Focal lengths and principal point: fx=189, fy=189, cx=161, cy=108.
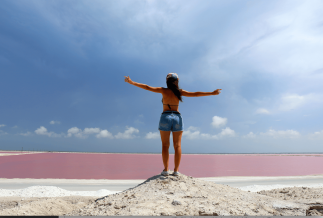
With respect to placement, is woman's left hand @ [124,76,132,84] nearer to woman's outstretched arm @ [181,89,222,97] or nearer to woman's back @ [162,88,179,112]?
woman's back @ [162,88,179,112]

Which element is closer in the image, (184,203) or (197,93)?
(184,203)

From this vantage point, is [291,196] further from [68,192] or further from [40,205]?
[68,192]

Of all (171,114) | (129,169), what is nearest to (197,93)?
(171,114)

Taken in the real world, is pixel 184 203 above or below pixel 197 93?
below

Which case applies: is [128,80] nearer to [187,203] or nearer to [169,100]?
[169,100]

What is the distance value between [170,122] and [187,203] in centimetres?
174

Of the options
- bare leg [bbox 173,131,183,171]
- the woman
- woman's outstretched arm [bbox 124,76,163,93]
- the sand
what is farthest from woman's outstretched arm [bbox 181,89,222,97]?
the sand

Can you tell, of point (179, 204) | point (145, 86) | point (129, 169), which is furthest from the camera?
point (129, 169)

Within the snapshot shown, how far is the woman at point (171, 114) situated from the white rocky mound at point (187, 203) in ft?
1.93

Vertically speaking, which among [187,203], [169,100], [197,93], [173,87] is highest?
[173,87]

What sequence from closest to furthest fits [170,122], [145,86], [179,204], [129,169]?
[179,204] → [170,122] → [145,86] → [129,169]

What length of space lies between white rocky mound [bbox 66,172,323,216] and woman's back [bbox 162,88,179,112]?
1.60 metres

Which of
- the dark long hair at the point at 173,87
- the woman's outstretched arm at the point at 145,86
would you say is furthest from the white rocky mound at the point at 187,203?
the woman's outstretched arm at the point at 145,86

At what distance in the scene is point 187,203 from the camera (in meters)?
3.27
